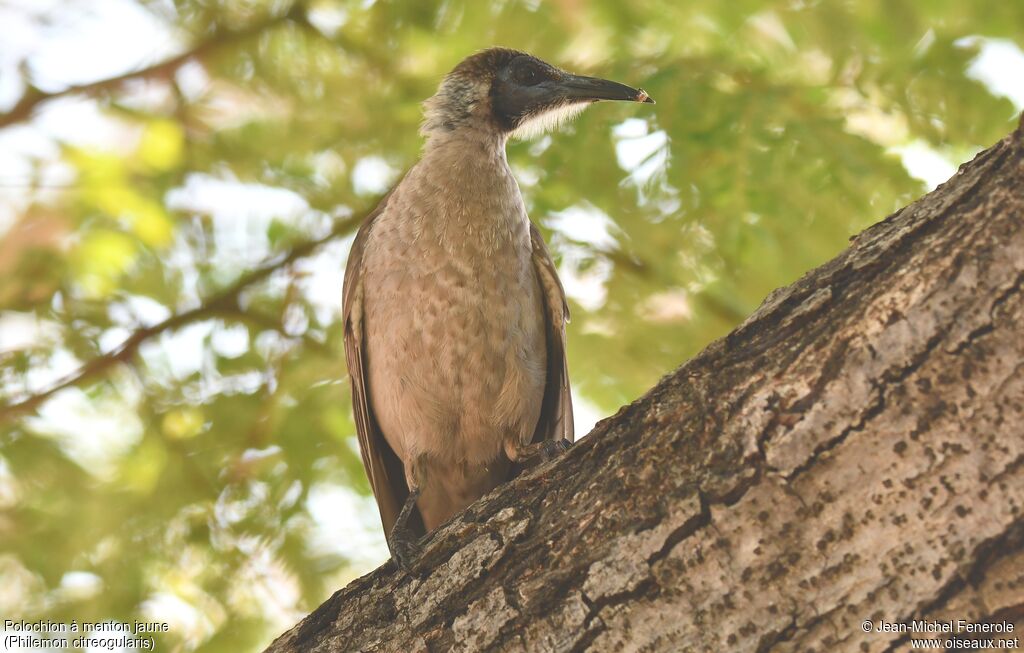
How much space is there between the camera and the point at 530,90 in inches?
219

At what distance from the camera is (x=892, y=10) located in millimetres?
4762

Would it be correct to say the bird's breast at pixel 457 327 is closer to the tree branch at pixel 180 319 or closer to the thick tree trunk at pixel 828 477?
the tree branch at pixel 180 319

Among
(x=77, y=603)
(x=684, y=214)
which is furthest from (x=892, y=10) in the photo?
(x=77, y=603)

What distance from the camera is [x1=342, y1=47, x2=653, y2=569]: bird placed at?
4.63 m

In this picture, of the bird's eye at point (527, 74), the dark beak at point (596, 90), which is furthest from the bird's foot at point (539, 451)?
the bird's eye at point (527, 74)

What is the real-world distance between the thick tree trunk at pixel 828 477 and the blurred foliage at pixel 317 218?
2168 mm

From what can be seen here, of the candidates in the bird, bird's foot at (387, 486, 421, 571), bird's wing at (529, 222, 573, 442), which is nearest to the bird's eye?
the bird

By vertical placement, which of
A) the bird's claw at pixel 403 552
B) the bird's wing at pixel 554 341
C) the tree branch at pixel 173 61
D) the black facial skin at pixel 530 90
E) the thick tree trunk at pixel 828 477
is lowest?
the thick tree trunk at pixel 828 477

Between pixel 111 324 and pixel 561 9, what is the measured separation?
3.00 m

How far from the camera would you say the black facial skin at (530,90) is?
5277 mm

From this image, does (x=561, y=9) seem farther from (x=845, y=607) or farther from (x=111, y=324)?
(x=845, y=607)

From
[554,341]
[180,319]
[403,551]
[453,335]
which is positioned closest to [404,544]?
[403,551]

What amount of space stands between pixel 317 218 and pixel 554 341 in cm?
164

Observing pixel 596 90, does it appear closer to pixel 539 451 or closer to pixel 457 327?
pixel 457 327
